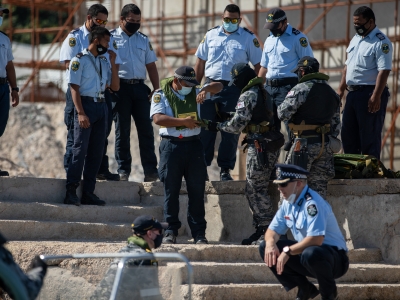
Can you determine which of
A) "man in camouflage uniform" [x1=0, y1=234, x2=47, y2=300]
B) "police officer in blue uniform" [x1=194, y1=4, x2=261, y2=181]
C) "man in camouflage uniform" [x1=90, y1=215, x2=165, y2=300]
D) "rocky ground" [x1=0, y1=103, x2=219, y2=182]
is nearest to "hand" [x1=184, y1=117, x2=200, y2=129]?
"police officer in blue uniform" [x1=194, y1=4, x2=261, y2=181]

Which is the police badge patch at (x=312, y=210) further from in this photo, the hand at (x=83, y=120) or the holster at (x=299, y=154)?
the hand at (x=83, y=120)

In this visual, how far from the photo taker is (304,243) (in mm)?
6094

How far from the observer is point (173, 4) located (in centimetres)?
1959

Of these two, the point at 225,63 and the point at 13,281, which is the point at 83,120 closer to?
the point at 225,63

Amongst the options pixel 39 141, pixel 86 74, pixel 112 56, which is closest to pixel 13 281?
pixel 86 74

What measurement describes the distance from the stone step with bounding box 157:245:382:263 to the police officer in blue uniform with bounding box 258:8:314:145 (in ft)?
5.22

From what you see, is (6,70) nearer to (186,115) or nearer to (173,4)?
(186,115)

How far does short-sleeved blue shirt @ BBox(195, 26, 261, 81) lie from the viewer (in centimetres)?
891

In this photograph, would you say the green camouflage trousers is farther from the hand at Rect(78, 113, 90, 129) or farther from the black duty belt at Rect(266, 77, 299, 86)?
the hand at Rect(78, 113, 90, 129)

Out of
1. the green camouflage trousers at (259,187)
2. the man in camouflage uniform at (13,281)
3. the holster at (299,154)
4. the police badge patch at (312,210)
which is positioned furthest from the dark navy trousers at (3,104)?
the man in camouflage uniform at (13,281)

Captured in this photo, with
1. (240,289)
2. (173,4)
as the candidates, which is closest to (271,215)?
(240,289)

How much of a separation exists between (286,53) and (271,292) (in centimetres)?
280

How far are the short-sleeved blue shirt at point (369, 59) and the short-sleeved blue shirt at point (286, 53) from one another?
1.64 ft

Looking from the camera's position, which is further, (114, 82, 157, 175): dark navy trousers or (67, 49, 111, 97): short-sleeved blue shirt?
(114, 82, 157, 175): dark navy trousers
